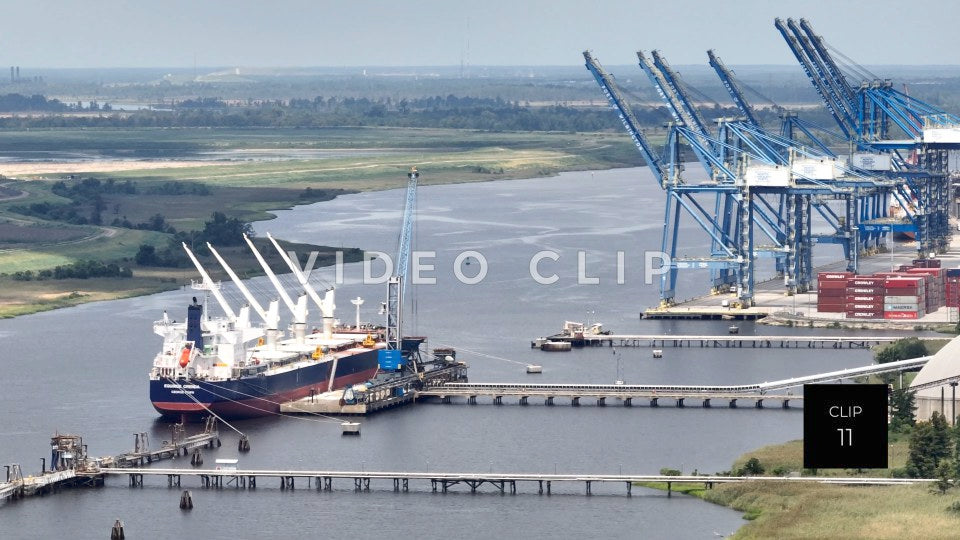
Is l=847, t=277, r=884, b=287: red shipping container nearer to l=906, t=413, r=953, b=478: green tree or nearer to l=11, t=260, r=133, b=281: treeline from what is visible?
l=906, t=413, r=953, b=478: green tree

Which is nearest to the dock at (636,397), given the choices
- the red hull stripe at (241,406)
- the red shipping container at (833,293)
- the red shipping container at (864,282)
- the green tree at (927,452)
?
the red hull stripe at (241,406)

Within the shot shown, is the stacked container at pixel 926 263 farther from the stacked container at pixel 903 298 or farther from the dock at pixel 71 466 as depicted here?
the dock at pixel 71 466

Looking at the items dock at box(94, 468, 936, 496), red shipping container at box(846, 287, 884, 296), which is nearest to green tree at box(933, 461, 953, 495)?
dock at box(94, 468, 936, 496)

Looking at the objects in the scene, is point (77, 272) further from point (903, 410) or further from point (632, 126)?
point (903, 410)

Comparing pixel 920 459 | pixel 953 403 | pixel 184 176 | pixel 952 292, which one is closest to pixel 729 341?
pixel 952 292

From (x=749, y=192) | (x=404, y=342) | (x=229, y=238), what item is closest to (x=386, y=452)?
(x=404, y=342)
